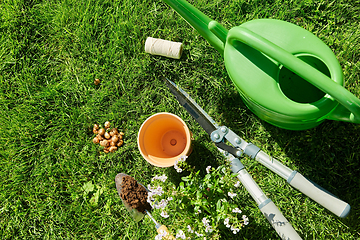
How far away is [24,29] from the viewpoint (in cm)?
188

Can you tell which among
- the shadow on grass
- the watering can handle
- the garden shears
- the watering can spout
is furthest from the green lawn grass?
the watering can handle

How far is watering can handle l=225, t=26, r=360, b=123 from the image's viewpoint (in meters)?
0.85

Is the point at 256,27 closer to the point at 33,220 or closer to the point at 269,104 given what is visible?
the point at 269,104

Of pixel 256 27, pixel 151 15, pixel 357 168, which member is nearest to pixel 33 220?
pixel 151 15

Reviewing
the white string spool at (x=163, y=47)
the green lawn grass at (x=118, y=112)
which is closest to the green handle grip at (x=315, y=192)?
the green lawn grass at (x=118, y=112)

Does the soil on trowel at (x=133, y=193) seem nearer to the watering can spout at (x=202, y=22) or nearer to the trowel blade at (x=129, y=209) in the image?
the trowel blade at (x=129, y=209)

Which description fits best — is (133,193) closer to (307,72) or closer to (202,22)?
(202,22)

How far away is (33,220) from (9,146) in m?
0.55

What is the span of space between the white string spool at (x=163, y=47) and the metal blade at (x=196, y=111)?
172 millimetres

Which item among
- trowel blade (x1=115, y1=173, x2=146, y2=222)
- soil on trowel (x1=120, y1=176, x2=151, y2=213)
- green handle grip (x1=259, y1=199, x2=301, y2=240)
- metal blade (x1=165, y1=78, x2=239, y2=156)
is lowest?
trowel blade (x1=115, y1=173, x2=146, y2=222)

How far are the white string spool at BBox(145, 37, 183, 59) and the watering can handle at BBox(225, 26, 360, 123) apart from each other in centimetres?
64

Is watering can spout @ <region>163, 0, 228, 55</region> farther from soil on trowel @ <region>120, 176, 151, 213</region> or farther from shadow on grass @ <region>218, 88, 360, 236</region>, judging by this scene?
soil on trowel @ <region>120, 176, 151, 213</region>

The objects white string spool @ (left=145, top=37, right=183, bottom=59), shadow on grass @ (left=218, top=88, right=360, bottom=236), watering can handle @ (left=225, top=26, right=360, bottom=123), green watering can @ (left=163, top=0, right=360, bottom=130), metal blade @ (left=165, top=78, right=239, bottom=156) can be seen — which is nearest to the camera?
watering can handle @ (left=225, top=26, right=360, bottom=123)

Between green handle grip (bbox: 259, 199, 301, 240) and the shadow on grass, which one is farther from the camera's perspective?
the shadow on grass
